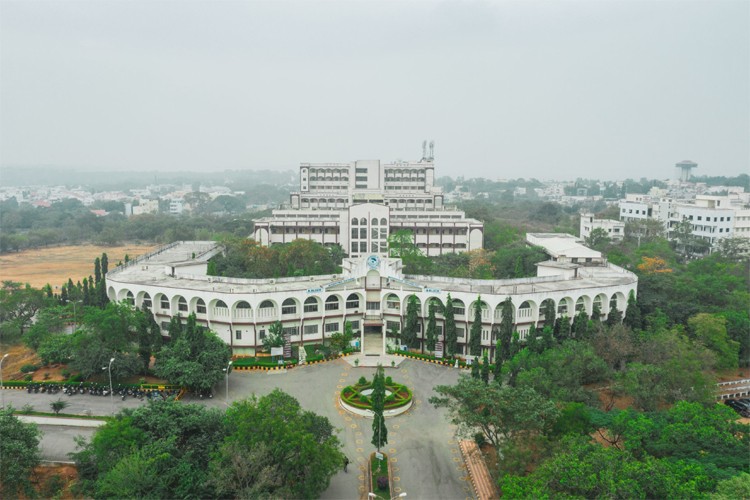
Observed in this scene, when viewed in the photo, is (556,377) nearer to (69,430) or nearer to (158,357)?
(158,357)

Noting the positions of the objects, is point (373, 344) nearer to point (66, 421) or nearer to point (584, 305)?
point (584, 305)

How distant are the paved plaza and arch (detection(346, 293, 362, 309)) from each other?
467 centimetres

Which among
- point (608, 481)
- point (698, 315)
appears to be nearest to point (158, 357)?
point (608, 481)

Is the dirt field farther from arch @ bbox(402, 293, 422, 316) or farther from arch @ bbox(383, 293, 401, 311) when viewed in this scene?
arch @ bbox(402, 293, 422, 316)

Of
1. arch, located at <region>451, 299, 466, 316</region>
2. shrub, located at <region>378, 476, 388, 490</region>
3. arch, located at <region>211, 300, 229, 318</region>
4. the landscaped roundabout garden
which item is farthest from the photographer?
arch, located at <region>451, 299, 466, 316</region>

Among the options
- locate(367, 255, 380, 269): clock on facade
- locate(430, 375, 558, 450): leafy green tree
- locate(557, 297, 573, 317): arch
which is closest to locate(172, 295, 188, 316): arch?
locate(367, 255, 380, 269): clock on facade

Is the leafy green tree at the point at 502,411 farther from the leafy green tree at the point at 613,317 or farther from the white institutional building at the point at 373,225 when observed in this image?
the white institutional building at the point at 373,225

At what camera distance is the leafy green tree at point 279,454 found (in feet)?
65.4

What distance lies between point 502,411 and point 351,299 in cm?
1952

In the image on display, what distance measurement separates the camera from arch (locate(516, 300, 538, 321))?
37.2 meters

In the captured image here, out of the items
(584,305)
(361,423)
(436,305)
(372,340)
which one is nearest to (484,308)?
(436,305)

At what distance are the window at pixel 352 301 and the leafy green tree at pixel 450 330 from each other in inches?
278

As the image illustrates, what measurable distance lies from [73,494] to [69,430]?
682 cm

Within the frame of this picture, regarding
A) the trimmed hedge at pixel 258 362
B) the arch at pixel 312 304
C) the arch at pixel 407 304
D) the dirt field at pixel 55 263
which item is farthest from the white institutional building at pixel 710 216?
the dirt field at pixel 55 263
